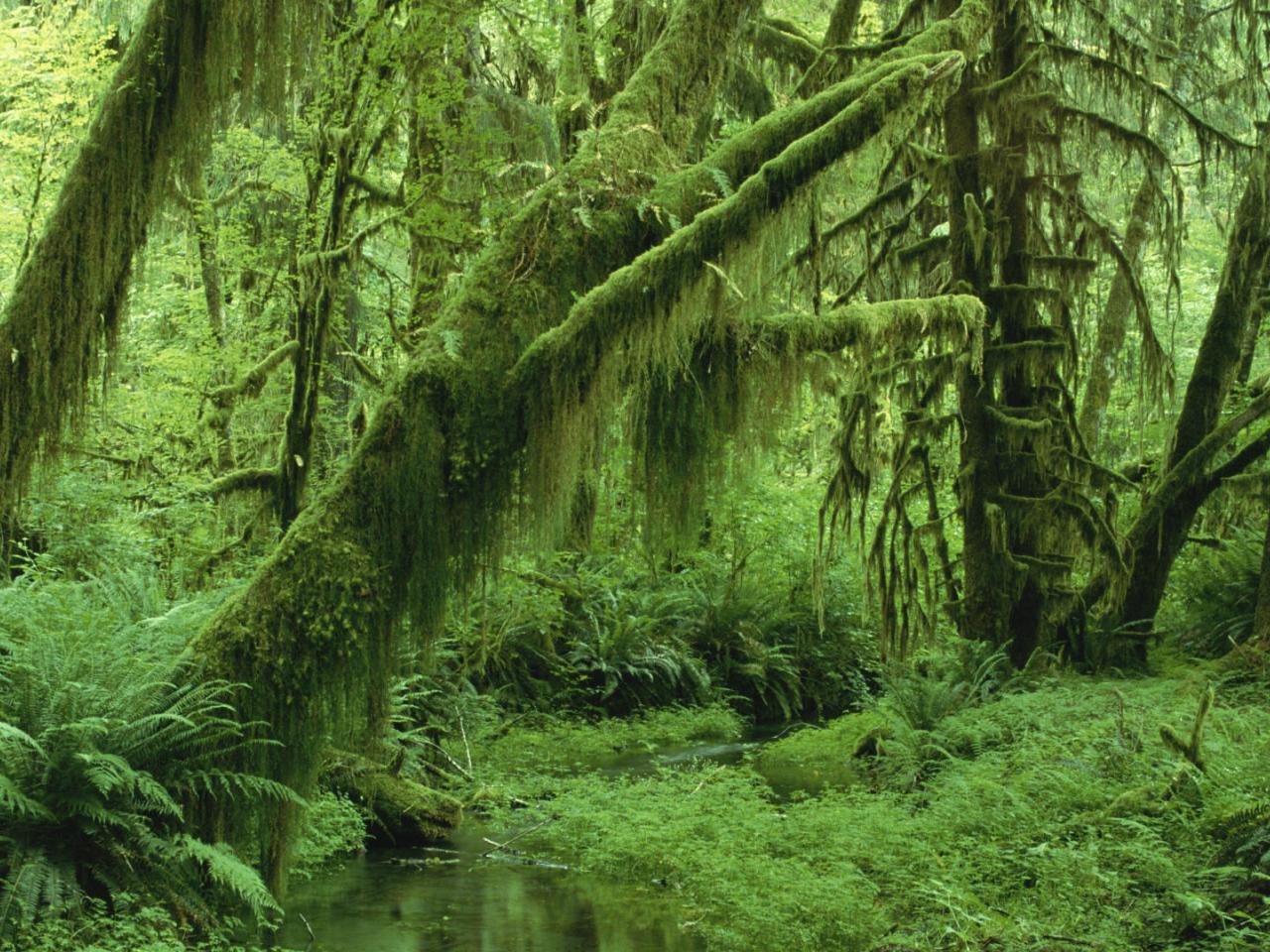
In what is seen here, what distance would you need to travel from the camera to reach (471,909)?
7277 mm

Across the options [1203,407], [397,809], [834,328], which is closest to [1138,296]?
[1203,407]

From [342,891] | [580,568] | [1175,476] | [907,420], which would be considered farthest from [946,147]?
[342,891]

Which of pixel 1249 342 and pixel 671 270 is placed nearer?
pixel 671 270

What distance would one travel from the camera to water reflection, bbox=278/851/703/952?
260 inches

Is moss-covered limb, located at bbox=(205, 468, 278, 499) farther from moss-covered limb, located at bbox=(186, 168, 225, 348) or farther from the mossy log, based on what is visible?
moss-covered limb, located at bbox=(186, 168, 225, 348)

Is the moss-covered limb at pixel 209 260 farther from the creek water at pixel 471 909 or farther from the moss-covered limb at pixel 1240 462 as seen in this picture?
the moss-covered limb at pixel 1240 462

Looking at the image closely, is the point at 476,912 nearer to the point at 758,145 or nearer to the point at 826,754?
the point at 758,145

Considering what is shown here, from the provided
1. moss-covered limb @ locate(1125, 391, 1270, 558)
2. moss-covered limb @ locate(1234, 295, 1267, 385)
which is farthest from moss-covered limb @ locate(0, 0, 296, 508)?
moss-covered limb @ locate(1234, 295, 1267, 385)

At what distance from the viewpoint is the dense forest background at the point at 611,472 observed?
5.94m

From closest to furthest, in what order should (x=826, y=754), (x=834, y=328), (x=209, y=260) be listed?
(x=834, y=328) → (x=826, y=754) → (x=209, y=260)

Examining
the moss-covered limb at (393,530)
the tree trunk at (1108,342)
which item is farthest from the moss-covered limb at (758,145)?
the tree trunk at (1108,342)

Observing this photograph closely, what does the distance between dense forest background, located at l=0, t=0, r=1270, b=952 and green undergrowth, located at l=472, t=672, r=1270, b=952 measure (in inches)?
1.6

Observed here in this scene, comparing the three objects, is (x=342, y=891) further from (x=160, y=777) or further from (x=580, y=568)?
(x=580, y=568)

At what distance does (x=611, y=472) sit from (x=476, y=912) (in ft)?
12.0
